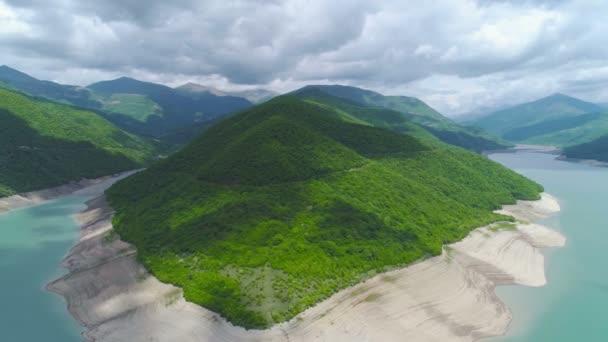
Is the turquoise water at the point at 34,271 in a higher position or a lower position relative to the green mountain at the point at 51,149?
lower

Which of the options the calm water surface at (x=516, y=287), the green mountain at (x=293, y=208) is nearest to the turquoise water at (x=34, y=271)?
the calm water surface at (x=516, y=287)

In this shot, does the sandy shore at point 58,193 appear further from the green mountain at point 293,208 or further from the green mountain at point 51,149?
A: the green mountain at point 293,208

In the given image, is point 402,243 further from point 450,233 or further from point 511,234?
point 511,234

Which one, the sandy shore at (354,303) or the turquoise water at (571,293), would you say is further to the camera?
the turquoise water at (571,293)

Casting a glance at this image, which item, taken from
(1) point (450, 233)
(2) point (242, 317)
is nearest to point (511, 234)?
(1) point (450, 233)

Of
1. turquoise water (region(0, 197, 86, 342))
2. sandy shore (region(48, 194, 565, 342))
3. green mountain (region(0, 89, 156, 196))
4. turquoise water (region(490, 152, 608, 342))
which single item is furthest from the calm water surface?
green mountain (region(0, 89, 156, 196))

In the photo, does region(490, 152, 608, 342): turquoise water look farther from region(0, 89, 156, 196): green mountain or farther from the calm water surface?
region(0, 89, 156, 196): green mountain

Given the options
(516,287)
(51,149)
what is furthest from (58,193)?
(516,287)
